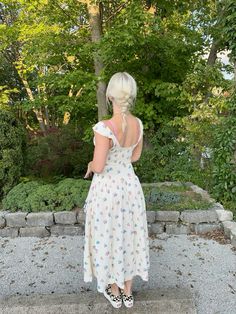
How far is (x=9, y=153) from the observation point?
425 cm

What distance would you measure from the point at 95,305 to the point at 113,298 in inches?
5.2

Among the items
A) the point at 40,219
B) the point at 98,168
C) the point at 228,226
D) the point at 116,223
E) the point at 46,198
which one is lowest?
the point at 228,226

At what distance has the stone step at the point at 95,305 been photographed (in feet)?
7.10

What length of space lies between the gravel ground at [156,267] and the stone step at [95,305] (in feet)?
0.73

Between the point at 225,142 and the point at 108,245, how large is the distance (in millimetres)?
2590

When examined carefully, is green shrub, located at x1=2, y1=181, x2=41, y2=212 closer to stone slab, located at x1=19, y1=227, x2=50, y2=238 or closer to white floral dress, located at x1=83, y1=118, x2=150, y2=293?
stone slab, located at x1=19, y1=227, x2=50, y2=238

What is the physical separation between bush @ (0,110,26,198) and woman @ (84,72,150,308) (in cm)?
250

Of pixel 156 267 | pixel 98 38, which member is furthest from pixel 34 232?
pixel 98 38

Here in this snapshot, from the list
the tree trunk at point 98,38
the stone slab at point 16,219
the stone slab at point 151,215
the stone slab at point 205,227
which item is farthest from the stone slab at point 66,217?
the tree trunk at point 98,38

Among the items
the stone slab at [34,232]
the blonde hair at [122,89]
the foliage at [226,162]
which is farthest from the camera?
the foliage at [226,162]

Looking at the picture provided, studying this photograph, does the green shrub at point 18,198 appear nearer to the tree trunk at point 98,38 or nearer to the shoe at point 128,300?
the shoe at point 128,300

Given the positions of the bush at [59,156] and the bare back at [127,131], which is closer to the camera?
the bare back at [127,131]

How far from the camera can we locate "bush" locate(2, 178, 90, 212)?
3859mm

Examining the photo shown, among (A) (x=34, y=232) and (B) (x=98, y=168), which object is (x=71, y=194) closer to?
(A) (x=34, y=232)
